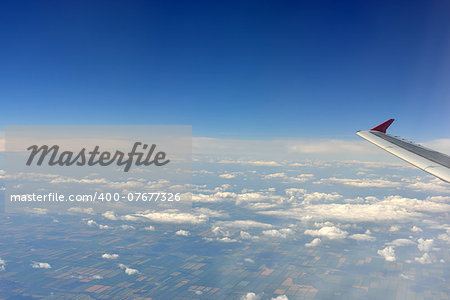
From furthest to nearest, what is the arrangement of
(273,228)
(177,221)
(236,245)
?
1. (177,221)
2. (273,228)
3. (236,245)

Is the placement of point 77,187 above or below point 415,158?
below

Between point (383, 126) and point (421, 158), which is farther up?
point (383, 126)

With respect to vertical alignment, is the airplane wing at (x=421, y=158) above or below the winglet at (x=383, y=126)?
below

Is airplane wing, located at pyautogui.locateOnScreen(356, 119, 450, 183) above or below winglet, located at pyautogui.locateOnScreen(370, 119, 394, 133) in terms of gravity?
below

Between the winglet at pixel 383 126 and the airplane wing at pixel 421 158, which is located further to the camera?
the winglet at pixel 383 126

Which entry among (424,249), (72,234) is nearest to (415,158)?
(424,249)

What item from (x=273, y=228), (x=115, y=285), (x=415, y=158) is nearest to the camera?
(x=415, y=158)

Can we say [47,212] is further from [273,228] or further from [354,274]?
[354,274]

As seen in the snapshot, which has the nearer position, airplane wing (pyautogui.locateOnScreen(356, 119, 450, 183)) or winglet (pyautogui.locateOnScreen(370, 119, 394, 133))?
airplane wing (pyautogui.locateOnScreen(356, 119, 450, 183))

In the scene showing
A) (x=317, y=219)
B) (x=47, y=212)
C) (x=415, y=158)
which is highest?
(x=415, y=158)

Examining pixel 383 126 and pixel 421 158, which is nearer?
pixel 421 158

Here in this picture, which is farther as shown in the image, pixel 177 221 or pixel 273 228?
pixel 177 221
